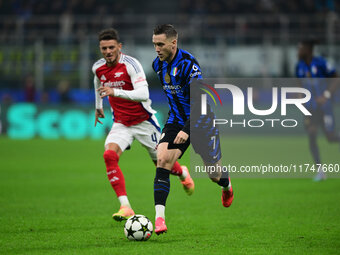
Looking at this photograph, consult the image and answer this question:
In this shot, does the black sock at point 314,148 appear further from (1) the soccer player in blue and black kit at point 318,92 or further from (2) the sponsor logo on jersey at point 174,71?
(2) the sponsor logo on jersey at point 174,71

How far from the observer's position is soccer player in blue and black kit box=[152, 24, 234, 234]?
6.34 metres

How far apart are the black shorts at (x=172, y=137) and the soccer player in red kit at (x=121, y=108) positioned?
805 millimetres

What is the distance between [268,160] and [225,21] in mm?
16103

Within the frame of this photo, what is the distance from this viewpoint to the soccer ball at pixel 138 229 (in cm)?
607

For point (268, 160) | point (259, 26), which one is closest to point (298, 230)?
point (268, 160)

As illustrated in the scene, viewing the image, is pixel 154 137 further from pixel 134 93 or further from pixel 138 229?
pixel 138 229

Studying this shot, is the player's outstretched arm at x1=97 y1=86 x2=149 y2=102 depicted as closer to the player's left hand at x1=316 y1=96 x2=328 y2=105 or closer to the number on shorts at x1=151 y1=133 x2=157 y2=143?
the number on shorts at x1=151 y1=133 x2=157 y2=143

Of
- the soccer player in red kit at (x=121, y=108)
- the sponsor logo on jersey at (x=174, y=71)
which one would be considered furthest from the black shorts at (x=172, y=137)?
the soccer player in red kit at (x=121, y=108)

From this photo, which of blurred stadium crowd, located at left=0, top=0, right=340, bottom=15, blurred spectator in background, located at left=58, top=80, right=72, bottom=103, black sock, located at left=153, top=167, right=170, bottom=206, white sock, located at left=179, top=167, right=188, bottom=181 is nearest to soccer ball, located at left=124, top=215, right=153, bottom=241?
black sock, located at left=153, top=167, right=170, bottom=206

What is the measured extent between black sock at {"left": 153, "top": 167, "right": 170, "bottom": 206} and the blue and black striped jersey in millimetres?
521

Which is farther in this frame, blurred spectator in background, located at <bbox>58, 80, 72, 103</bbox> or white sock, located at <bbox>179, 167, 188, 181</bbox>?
blurred spectator in background, located at <bbox>58, 80, 72, 103</bbox>

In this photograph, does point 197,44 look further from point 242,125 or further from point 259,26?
point 242,125

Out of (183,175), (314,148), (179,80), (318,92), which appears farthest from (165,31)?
(318,92)

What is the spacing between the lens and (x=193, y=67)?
6.49 meters
